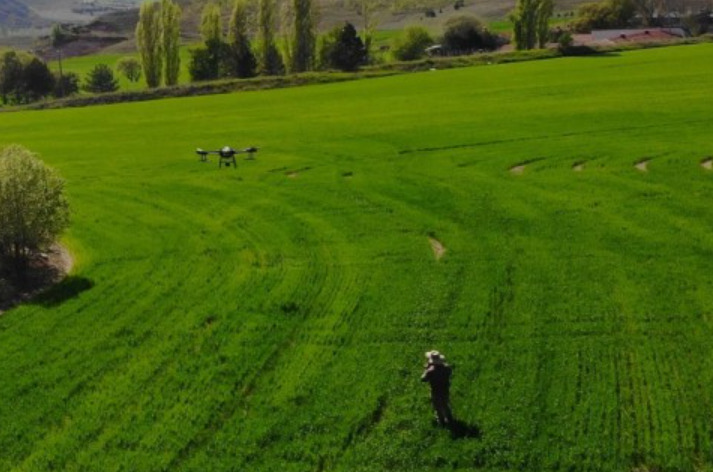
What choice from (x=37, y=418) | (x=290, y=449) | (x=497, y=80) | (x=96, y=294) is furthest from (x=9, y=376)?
(x=497, y=80)

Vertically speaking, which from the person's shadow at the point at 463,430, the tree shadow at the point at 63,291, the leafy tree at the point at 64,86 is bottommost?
the person's shadow at the point at 463,430

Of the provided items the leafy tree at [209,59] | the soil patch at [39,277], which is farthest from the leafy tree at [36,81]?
the soil patch at [39,277]

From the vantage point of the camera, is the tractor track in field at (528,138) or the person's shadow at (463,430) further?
the tractor track in field at (528,138)

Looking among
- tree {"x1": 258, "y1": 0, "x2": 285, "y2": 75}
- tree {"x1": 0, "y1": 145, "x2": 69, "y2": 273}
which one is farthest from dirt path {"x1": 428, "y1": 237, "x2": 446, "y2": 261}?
tree {"x1": 258, "y1": 0, "x2": 285, "y2": 75}

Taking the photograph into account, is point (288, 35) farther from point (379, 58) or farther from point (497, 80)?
point (497, 80)

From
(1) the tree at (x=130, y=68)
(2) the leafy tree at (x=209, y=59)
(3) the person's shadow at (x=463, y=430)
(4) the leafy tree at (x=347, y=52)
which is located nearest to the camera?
(3) the person's shadow at (x=463, y=430)

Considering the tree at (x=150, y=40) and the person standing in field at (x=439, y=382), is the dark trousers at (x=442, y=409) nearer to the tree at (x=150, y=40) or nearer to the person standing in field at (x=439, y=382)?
the person standing in field at (x=439, y=382)

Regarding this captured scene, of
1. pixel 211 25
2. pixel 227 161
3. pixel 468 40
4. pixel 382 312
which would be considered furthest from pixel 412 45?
pixel 382 312
